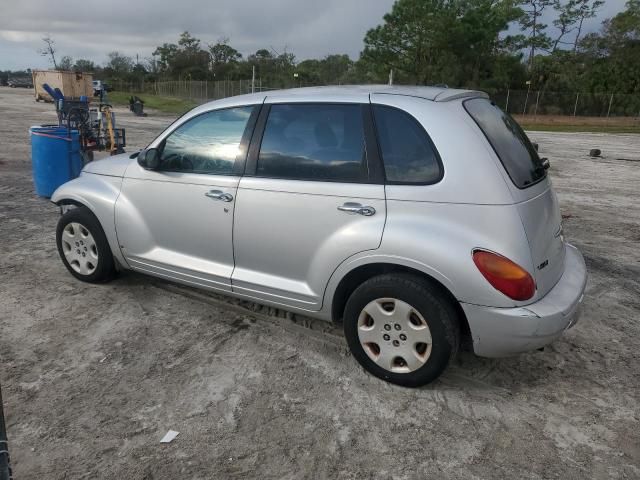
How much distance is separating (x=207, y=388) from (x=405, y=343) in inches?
49.3

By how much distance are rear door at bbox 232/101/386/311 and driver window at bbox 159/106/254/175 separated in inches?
7.4

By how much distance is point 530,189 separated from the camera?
3.15m

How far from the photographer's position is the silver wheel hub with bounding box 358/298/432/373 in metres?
Answer: 3.08

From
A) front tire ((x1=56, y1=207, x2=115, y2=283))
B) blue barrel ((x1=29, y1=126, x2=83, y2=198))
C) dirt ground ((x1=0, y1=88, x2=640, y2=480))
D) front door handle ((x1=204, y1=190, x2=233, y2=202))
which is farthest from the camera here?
blue barrel ((x1=29, y1=126, x2=83, y2=198))

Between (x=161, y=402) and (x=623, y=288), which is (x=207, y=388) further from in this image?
(x=623, y=288)

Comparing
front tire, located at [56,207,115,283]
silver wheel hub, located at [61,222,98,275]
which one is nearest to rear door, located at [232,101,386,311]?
front tire, located at [56,207,115,283]

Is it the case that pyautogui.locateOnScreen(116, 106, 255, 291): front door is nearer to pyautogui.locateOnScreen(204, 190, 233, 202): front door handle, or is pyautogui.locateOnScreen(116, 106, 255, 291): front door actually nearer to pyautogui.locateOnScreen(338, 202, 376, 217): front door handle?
pyautogui.locateOnScreen(204, 190, 233, 202): front door handle

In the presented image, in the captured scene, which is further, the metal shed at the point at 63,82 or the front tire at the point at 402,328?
the metal shed at the point at 63,82

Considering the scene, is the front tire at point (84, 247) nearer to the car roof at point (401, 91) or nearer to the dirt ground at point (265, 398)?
the dirt ground at point (265, 398)

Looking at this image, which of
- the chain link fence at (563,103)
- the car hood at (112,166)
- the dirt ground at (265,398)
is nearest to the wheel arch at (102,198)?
the car hood at (112,166)

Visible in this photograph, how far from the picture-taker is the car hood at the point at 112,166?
14.2 ft

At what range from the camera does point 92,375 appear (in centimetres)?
330

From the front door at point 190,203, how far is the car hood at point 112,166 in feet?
0.39

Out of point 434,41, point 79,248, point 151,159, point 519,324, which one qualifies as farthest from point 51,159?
point 434,41
